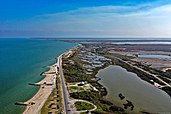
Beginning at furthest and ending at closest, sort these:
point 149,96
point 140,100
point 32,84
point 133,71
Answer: point 133,71 < point 32,84 < point 149,96 < point 140,100

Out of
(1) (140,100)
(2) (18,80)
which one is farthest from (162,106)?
(2) (18,80)

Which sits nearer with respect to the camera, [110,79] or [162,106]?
[162,106]

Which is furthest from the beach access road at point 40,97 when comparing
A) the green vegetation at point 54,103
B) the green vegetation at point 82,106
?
the green vegetation at point 82,106

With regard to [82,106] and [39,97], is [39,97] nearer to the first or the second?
[39,97]

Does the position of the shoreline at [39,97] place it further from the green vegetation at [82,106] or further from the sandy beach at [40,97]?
the green vegetation at [82,106]

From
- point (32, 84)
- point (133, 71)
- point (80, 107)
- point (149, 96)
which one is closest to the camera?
point (80, 107)

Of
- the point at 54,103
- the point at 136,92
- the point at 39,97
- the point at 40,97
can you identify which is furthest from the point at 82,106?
the point at 136,92

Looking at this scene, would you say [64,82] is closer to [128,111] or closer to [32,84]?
[32,84]
